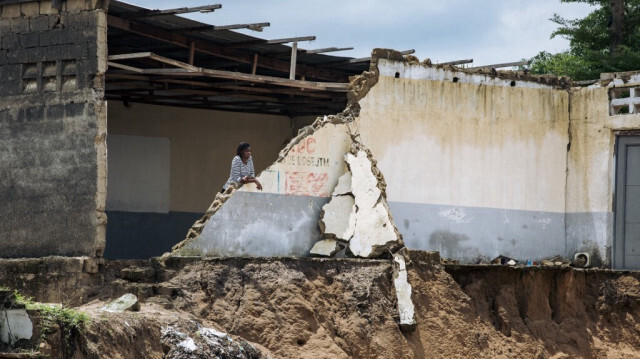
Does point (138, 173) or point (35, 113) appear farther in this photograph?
point (138, 173)

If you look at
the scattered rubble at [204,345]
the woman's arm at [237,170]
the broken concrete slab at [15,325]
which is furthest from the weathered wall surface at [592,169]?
the broken concrete slab at [15,325]

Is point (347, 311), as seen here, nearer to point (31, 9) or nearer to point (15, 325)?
point (15, 325)

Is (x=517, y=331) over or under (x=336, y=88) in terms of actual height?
under

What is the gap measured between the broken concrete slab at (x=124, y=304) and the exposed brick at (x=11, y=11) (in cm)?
467

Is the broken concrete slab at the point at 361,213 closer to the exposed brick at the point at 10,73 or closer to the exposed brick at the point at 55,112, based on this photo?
the exposed brick at the point at 55,112

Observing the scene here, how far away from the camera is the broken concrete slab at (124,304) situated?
49.5 ft

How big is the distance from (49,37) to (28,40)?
0.35 m

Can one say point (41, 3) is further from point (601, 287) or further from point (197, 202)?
point (601, 287)

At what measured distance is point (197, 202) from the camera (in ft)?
74.6

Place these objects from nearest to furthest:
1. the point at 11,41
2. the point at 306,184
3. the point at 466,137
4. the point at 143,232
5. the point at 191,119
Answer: the point at 11,41, the point at 306,184, the point at 466,137, the point at 143,232, the point at 191,119

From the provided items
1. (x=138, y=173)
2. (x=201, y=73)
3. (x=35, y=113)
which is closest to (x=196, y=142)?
(x=138, y=173)

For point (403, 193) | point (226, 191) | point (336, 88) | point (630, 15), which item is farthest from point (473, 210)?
point (630, 15)

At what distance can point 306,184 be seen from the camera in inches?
719

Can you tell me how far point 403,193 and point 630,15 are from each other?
11.1m
